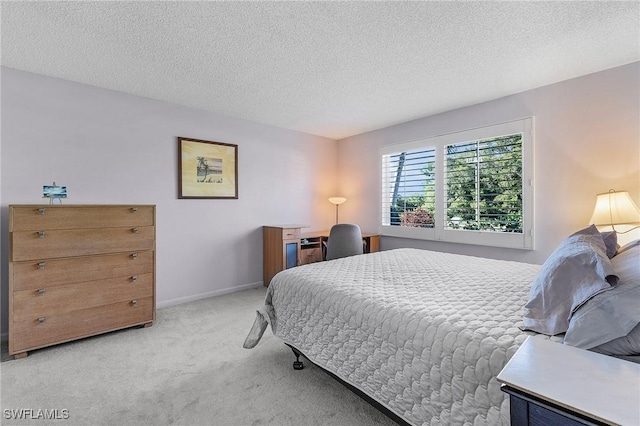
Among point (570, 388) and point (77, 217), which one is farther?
point (77, 217)

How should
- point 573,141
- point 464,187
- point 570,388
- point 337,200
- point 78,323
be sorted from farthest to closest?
1. point 337,200
2. point 464,187
3. point 573,141
4. point 78,323
5. point 570,388

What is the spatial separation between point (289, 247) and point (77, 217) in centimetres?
233

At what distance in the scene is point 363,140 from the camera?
197 inches

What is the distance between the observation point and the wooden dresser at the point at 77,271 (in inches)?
92.0

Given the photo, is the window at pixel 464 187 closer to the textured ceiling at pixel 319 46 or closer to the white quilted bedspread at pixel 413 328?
the textured ceiling at pixel 319 46

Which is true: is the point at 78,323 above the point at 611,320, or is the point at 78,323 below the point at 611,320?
below

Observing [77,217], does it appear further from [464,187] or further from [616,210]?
[616,210]

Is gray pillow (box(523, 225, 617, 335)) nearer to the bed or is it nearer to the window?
the bed

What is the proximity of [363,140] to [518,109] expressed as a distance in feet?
7.47

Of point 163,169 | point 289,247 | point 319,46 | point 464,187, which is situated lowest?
point 289,247

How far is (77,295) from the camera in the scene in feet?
8.44

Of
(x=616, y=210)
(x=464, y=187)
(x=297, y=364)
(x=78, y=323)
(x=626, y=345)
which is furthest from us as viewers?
(x=464, y=187)

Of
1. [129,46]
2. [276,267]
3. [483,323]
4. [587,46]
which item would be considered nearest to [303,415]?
[483,323]

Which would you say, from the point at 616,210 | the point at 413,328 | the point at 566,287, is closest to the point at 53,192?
the point at 413,328
